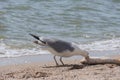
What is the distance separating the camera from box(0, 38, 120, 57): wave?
766 centimetres

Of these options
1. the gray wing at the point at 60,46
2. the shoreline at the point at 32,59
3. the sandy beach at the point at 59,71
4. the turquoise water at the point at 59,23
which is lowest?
the turquoise water at the point at 59,23

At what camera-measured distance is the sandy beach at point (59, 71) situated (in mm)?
5918

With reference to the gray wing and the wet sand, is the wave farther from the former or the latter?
the gray wing

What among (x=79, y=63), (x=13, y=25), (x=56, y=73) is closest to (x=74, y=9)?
(x=13, y=25)

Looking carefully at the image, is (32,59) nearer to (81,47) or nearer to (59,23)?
(81,47)

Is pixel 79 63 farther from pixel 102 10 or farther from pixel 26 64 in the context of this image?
pixel 102 10

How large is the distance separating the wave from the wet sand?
0.61 meters

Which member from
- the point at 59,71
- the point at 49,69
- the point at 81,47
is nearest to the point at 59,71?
the point at 59,71

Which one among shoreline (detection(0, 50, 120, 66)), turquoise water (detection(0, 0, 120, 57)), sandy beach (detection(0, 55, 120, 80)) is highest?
sandy beach (detection(0, 55, 120, 80))

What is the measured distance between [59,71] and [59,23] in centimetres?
391

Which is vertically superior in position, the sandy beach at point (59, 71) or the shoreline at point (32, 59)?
the sandy beach at point (59, 71)

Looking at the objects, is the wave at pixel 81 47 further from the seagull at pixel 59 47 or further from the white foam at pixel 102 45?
the seagull at pixel 59 47

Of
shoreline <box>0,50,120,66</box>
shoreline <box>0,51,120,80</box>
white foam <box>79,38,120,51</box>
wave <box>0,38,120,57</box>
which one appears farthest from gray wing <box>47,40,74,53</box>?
white foam <box>79,38,120,51</box>

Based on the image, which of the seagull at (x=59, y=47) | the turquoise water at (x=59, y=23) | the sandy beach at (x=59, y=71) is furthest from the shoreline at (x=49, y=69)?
the turquoise water at (x=59, y=23)
